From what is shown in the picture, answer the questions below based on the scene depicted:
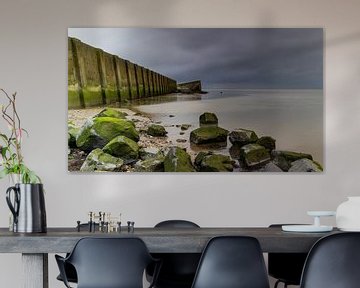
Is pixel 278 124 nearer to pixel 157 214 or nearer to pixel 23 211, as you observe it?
pixel 157 214

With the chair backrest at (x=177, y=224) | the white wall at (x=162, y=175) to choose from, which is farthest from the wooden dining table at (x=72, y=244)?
the white wall at (x=162, y=175)

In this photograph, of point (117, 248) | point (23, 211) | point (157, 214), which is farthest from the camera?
point (157, 214)

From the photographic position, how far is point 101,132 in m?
5.86

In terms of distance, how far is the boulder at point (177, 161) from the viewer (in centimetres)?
586

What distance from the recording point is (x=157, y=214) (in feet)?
19.1

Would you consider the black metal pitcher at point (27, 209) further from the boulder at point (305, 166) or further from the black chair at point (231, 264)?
the boulder at point (305, 166)

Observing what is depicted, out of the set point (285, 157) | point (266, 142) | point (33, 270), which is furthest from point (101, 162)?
point (33, 270)

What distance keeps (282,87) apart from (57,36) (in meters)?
1.88

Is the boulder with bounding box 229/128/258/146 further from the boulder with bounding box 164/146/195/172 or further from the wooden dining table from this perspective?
the wooden dining table

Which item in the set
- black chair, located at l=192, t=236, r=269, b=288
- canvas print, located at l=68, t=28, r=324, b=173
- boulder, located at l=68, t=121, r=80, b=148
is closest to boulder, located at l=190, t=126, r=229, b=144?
canvas print, located at l=68, t=28, r=324, b=173

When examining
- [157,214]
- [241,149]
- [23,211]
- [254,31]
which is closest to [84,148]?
[157,214]

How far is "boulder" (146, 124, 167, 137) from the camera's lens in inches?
231

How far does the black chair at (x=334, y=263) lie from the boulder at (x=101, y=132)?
2627 mm

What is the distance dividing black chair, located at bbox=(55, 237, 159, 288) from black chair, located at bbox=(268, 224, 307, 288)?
139 centimetres
